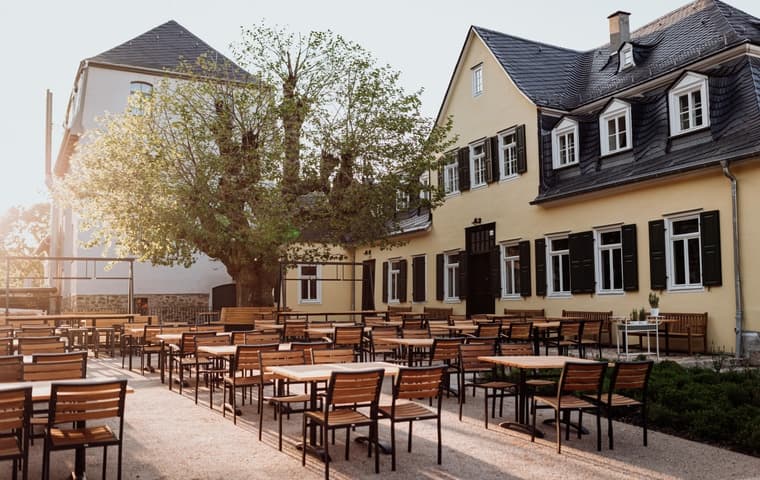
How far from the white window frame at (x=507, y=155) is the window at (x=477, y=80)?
1.92m

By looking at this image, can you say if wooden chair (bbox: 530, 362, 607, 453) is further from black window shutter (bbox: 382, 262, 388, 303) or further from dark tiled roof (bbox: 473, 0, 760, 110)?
black window shutter (bbox: 382, 262, 388, 303)

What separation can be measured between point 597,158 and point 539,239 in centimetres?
260

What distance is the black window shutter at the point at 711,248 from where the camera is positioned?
14508mm

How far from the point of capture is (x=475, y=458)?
6.77 meters

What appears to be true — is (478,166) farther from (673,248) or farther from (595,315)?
(673,248)

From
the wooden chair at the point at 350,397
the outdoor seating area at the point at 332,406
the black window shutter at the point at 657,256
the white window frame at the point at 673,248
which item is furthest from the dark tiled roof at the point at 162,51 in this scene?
the wooden chair at the point at 350,397

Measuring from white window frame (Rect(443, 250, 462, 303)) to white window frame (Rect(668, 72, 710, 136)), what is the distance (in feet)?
29.0

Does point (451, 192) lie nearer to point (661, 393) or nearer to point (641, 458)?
point (661, 393)

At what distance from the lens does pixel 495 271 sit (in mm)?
21547

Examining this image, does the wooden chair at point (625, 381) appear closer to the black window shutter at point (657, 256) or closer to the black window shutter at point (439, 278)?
the black window shutter at point (657, 256)

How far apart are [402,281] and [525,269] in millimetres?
7435

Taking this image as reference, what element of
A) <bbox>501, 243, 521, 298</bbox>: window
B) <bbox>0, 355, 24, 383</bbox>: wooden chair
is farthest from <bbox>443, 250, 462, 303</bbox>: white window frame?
<bbox>0, 355, 24, 383</bbox>: wooden chair

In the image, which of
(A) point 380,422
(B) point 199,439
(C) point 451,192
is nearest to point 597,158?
(C) point 451,192

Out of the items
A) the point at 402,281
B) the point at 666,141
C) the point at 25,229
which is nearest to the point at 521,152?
the point at 666,141
